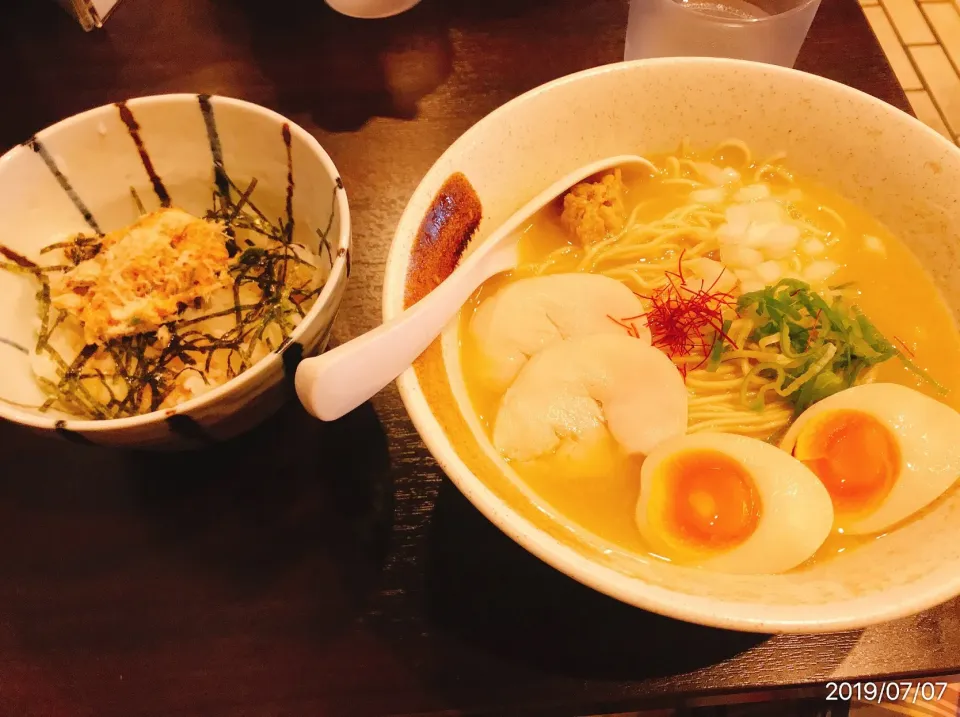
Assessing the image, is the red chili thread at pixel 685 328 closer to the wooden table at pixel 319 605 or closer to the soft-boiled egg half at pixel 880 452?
the soft-boiled egg half at pixel 880 452

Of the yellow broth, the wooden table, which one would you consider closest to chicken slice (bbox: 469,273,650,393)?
the yellow broth

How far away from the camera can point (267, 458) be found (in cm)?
110

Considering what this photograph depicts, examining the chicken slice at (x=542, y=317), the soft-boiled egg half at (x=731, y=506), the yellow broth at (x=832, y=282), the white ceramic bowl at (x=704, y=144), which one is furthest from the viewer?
the chicken slice at (x=542, y=317)

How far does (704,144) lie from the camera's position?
1.30 metres

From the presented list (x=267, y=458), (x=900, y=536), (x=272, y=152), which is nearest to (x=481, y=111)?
(x=272, y=152)

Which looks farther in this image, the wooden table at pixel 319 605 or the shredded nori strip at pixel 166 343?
the shredded nori strip at pixel 166 343

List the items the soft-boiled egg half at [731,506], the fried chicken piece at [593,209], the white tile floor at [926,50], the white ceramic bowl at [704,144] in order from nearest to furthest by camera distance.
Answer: the white ceramic bowl at [704,144] → the soft-boiled egg half at [731,506] → the fried chicken piece at [593,209] → the white tile floor at [926,50]

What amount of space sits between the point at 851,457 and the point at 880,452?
0.12 ft

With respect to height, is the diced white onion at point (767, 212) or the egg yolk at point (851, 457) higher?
the diced white onion at point (767, 212)

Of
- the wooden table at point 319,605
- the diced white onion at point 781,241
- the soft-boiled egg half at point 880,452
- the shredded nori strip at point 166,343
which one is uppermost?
the diced white onion at point 781,241

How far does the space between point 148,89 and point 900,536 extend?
184cm

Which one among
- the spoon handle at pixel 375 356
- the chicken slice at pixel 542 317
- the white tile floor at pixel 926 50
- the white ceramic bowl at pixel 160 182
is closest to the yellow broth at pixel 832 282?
the chicken slice at pixel 542 317

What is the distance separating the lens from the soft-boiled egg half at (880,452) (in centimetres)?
87

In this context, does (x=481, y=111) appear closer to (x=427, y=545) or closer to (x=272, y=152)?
(x=272, y=152)
